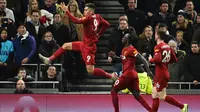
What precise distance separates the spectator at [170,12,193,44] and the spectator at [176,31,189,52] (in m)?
0.31

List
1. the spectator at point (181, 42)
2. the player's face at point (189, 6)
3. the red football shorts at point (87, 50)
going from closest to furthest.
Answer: the red football shorts at point (87, 50), the spectator at point (181, 42), the player's face at point (189, 6)

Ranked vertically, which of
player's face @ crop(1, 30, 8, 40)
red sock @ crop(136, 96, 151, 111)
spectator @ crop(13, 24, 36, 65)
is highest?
player's face @ crop(1, 30, 8, 40)

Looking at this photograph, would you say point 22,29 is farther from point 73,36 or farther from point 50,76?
point 73,36

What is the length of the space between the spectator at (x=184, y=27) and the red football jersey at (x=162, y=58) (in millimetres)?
3874

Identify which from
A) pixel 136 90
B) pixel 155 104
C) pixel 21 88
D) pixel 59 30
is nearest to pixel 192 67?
pixel 136 90

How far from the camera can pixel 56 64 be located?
57.6 ft

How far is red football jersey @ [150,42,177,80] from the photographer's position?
46.6 feet

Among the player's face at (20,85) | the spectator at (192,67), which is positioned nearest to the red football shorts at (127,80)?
the spectator at (192,67)

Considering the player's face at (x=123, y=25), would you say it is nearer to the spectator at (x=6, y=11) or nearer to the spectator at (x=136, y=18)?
the spectator at (x=136, y=18)

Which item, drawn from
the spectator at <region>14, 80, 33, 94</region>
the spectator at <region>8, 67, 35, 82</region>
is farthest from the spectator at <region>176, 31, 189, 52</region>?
the spectator at <region>14, 80, 33, 94</region>

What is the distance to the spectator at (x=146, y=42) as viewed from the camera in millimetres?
17547

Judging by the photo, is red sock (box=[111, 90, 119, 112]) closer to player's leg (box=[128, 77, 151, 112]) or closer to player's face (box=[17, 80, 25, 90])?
player's leg (box=[128, 77, 151, 112])

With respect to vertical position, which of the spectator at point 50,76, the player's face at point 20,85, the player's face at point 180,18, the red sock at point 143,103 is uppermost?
the player's face at point 180,18

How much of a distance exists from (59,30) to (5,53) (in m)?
1.61
